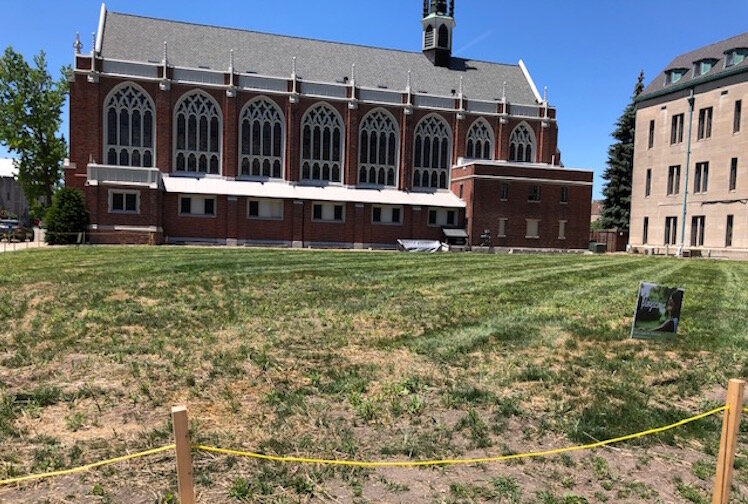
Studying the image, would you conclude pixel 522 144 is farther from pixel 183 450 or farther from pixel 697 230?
pixel 183 450

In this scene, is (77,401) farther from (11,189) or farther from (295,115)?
(11,189)

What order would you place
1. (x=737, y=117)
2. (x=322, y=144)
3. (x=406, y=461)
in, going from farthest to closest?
1. (x=322, y=144)
2. (x=737, y=117)
3. (x=406, y=461)

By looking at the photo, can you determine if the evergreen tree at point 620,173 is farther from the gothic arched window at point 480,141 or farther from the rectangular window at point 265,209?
the rectangular window at point 265,209

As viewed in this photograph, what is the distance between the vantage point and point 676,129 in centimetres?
4312

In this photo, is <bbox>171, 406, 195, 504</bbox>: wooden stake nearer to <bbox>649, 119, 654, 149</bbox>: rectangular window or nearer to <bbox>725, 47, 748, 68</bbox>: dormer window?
<bbox>725, 47, 748, 68</bbox>: dormer window

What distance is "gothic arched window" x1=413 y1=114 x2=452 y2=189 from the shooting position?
46.3 metres

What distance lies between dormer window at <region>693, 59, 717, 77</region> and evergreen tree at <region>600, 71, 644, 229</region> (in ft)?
38.6

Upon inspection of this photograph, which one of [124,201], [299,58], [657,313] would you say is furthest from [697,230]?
[124,201]

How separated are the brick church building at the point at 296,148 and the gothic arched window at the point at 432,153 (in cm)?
9

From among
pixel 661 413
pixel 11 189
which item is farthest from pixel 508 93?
pixel 11 189

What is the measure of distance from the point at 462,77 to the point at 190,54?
24.0 meters

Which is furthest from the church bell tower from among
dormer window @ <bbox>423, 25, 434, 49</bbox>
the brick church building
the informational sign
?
the informational sign

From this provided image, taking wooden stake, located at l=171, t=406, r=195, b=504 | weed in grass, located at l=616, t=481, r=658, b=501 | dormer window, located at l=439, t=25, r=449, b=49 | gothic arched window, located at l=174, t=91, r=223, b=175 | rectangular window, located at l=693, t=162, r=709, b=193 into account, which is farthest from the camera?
dormer window, located at l=439, t=25, r=449, b=49

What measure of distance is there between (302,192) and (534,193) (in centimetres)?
1857
